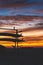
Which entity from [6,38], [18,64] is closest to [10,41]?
[6,38]

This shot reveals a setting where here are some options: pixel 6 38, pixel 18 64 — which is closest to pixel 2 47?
pixel 6 38

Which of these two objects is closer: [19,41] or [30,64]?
[30,64]

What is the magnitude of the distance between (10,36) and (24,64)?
35238 mm

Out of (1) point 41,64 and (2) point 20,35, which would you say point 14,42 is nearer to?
(2) point 20,35

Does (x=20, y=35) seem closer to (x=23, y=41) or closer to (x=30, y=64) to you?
(x=23, y=41)

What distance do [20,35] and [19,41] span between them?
2.62 meters

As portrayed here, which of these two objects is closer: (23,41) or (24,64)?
(24,64)

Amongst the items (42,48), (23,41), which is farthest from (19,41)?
(42,48)

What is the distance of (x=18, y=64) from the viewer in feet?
81.3

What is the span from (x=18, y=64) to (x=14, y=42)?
33484mm

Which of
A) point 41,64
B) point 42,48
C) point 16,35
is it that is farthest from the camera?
Answer: point 42,48

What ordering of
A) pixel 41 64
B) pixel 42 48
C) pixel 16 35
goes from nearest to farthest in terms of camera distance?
pixel 41 64, pixel 16 35, pixel 42 48

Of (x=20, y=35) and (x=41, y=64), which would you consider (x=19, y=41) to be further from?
(x=41, y=64)

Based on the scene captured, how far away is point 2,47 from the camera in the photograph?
197ft
